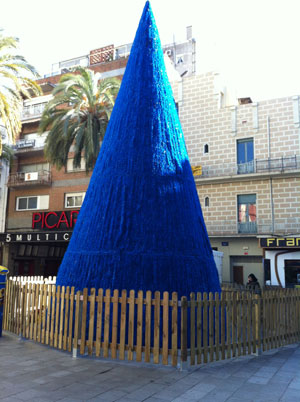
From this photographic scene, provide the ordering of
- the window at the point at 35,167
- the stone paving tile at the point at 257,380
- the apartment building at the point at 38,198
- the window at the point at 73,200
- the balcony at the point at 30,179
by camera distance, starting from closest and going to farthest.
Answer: the stone paving tile at the point at 257,380
the apartment building at the point at 38,198
the window at the point at 73,200
the balcony at the point at 30,179
the window at the point at 35,167

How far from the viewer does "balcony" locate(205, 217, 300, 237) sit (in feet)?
67.8

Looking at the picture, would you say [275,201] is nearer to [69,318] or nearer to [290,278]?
[290,278]

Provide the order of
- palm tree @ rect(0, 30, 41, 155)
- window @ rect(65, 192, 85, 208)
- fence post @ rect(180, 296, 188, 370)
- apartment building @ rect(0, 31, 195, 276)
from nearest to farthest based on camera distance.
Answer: fence post @ rect(180, 296, 188, 370)
palm tree @ rect(0, 30, 41, 155)
apartment building @ rect(0, 31, 195, 276)
window @ rect(65, 192, 85, 208)

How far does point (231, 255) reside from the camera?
2227cm

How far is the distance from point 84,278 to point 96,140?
13365 mm

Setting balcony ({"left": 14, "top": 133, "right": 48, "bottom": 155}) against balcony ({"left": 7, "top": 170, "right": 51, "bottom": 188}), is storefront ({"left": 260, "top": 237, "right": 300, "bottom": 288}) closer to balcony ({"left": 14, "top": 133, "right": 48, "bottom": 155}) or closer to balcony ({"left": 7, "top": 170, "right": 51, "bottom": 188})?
balcony ({"left": 7, "top": 170, "right": 51, "bottom": 188})

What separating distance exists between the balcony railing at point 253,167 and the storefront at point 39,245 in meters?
9.51

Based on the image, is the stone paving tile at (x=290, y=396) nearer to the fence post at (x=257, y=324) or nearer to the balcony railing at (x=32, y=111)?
the fence post at (x=257, y=324)

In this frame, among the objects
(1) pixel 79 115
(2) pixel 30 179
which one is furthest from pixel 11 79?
(2) pixel 30 179

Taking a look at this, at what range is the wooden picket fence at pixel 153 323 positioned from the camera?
5805mm


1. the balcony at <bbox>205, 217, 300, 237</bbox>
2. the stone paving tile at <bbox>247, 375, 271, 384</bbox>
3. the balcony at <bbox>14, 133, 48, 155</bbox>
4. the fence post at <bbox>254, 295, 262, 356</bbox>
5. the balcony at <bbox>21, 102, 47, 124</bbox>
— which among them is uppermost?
the balcony at <bbox>21, 102, 47, 124</bbox>

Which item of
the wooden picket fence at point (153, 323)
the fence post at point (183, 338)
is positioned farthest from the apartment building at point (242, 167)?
the fence post at point (183, 338)

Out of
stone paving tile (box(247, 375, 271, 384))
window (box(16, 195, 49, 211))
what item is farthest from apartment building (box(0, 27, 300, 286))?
stone paving tile (box(247, 375, 271, 384))

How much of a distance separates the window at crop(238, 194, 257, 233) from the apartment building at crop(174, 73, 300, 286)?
58mm
